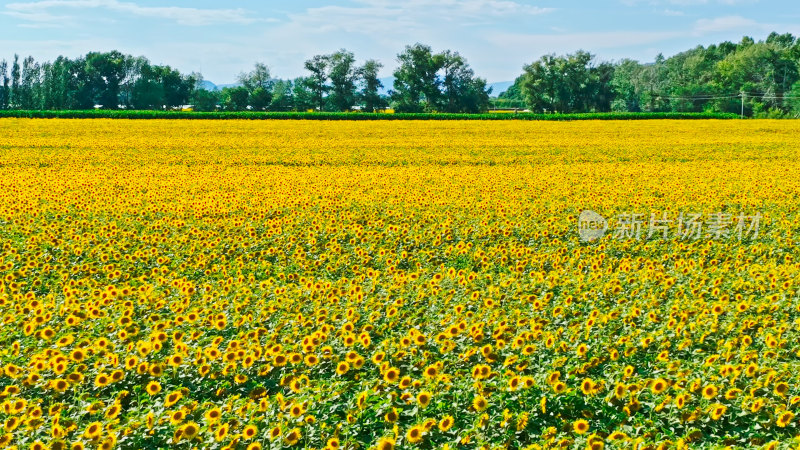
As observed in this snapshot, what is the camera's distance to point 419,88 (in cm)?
9144

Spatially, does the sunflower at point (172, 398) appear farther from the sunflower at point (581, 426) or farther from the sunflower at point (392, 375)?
the sunflower at point (581, 426)

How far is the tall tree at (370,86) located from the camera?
94.0m

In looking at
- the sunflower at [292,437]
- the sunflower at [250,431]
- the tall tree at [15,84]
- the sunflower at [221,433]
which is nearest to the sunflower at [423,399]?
the sunflower at [292,437]

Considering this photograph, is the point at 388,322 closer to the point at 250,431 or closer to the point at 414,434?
the point at 414,434

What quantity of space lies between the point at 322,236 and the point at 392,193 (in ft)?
13.8

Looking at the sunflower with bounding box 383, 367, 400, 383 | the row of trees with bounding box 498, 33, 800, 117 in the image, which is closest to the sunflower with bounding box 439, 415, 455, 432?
the sunflower with bounding box 383, 367, 400, 383

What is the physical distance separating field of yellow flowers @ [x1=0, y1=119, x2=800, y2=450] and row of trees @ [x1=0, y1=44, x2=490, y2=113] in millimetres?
77039

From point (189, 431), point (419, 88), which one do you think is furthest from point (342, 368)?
point (419, 88)

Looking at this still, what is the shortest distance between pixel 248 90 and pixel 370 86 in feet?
59.9

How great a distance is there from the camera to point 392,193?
14.7m

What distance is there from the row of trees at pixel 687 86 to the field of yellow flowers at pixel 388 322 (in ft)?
245

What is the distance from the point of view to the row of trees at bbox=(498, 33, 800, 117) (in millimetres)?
86625

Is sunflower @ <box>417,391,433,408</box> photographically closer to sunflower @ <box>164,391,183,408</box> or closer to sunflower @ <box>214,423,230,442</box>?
sunflower @ <box>214,423,230,442</box>

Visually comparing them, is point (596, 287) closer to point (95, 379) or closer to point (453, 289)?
point (453, 289)
